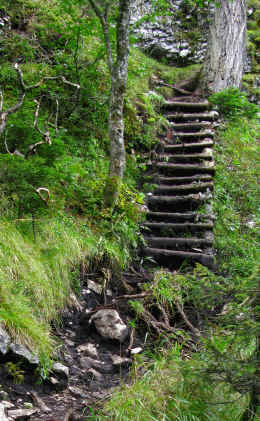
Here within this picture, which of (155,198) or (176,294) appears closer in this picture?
(176,294)

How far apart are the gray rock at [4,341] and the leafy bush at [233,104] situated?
787 cm

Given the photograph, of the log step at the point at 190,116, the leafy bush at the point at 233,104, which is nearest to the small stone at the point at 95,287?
the log step at the point at 190,116

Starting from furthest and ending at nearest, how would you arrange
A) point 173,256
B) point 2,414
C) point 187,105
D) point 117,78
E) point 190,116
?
1. point 187,105
2. point 190,116
3. point 173,256
4. point 117,78
5. point 2,414

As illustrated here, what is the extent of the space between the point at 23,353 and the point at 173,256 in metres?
3.30

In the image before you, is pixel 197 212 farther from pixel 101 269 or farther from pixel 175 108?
pixel 175 108

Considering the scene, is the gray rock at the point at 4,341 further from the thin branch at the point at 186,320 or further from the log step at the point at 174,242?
the log step at the point at 174,242

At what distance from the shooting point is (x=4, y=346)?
2.74 meters

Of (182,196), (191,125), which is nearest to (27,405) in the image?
(182,196)

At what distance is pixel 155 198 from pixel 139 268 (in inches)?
64.6

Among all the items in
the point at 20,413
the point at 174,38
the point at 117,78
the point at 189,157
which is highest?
the point at 174,38

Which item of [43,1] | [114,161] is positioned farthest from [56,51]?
[114,161]

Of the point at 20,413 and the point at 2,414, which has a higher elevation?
the point at 2,414

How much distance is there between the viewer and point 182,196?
6.65 meters

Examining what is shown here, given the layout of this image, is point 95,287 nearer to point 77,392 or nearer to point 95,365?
point 95,365
